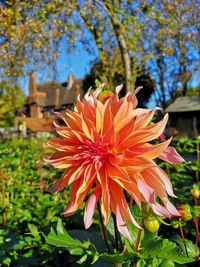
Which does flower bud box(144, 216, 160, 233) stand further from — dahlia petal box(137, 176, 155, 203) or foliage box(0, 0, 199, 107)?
foliage box(0, 0, 199, 107)

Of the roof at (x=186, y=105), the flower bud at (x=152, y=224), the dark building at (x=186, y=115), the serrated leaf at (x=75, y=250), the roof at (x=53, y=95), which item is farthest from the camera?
the roof at (x=53, y=95)

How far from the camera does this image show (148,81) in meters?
31.2

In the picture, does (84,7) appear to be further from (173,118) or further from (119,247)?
(173,118)

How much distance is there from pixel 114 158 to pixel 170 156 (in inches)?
5.7

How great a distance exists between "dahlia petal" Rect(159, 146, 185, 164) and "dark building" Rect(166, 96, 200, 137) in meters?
28.8

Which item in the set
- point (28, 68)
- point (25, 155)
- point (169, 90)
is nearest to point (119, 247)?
point (25, 155)

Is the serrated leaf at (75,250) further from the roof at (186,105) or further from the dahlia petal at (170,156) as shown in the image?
the roof at (186,105)

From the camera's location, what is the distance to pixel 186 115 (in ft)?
99.9

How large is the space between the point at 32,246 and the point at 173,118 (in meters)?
29.7

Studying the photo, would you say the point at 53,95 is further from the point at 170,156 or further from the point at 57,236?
the point at 170,156

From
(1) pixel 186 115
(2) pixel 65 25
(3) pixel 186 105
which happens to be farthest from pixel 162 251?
(1) pixel 186 115

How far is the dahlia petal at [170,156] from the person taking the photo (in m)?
0.94

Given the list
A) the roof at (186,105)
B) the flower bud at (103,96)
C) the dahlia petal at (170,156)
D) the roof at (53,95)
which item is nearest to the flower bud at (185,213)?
the dahlia petal at (170,156)

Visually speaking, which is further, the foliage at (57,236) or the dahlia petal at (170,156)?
the foliage at (57,236)
